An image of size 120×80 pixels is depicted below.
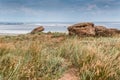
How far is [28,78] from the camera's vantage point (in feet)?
22.8

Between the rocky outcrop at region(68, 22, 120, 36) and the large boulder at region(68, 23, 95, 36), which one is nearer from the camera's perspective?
the large boulder at region(68, 23, 95, 36)

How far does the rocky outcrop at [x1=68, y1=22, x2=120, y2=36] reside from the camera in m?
35.2

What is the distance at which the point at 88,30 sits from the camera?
35.6 m

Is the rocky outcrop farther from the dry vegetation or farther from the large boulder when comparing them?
the dry vegetation

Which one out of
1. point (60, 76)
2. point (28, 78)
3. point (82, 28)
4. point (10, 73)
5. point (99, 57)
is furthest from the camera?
point (82, 28)

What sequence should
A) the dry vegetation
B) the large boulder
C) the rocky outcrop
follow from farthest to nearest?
the rocky outcrop < the large boulder < the dry vegetation

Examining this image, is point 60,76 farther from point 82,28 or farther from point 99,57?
point 82,28

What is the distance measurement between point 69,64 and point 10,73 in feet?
9.22

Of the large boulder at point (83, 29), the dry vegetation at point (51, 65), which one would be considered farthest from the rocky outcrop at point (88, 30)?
the dry vegetation at point (51, 65)

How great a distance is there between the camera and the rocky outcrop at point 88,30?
115 ft

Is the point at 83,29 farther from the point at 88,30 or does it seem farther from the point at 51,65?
the point at 51,65

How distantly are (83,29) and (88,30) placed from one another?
2.00 feet

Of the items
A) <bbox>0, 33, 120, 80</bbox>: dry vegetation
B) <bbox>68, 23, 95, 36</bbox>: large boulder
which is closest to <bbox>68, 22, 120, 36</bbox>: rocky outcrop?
<bbox>68, 23, 95, 36</bbox>: large boulder

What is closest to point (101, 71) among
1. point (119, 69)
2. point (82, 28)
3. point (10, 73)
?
point (119, 69)
